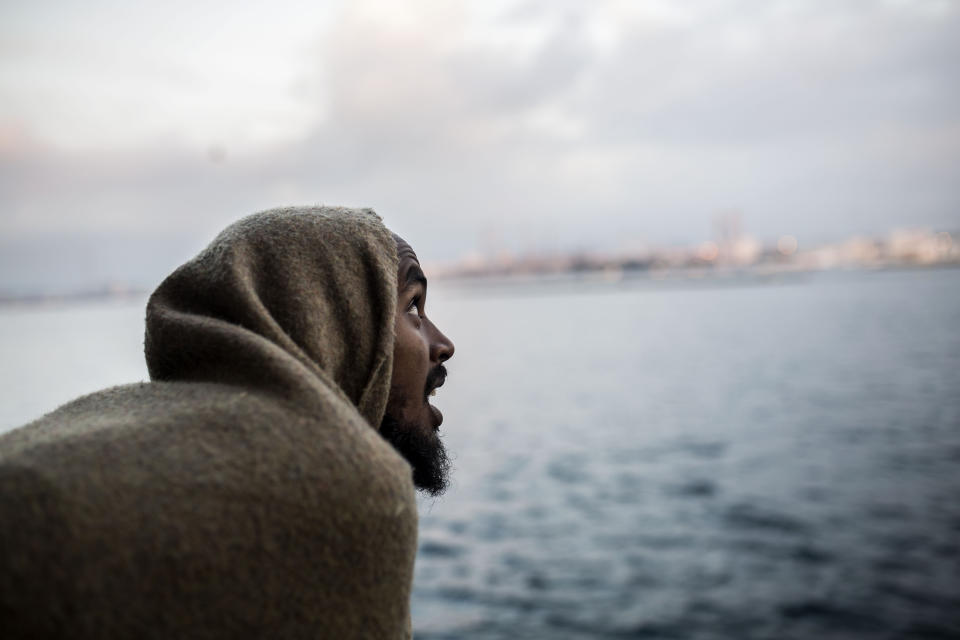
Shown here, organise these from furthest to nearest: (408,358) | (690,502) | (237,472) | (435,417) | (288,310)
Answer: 1. (690,502)
2. (435,417)
3. (408,358)
4. (288,310)
5. (237,472)

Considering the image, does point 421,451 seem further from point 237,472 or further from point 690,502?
point 690,502

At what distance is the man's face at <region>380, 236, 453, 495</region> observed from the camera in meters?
2.12

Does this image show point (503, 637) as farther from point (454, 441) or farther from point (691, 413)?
point (691, 413)

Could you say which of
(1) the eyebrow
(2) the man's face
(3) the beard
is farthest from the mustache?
(1) the eyebrow

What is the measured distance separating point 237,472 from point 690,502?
17567 millimetres

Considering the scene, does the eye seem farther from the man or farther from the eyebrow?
the man

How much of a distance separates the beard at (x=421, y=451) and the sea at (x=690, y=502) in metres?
0.51

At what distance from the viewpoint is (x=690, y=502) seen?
17656 millimetres

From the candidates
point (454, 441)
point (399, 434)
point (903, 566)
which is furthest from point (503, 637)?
point (454, 441)

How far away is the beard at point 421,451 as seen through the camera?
2.14 metres

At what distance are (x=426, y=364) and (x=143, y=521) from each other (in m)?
1.01

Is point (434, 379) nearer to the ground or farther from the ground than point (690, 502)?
farther from the ground

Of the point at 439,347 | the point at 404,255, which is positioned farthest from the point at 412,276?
the point at 439,347

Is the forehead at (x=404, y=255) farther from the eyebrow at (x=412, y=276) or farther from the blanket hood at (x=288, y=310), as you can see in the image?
the blanket hood at (x=288, y=310)
